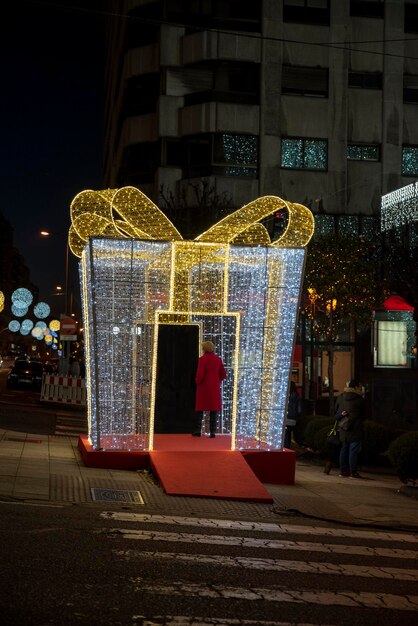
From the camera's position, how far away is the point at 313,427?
19312mm

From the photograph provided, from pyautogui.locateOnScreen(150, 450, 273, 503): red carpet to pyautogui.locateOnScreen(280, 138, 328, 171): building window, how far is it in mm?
29216

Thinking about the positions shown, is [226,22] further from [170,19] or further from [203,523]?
[203,523]

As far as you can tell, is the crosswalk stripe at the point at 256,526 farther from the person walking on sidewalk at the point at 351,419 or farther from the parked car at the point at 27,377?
the parked car at the point at 27,377

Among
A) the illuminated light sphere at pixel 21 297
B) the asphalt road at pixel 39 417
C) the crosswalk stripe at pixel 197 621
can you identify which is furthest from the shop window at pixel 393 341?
the crosswalk stripe at pixel 197 621

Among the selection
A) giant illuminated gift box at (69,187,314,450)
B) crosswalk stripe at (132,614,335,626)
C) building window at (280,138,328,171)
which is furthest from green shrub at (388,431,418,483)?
building window at (280,138,328,171)

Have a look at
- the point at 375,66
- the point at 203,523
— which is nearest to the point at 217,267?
the point at 203,523

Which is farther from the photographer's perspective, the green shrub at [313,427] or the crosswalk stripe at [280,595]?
the green shrub at [313,427]

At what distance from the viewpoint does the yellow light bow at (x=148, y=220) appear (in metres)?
14.2

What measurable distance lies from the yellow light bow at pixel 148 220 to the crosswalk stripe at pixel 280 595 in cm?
771

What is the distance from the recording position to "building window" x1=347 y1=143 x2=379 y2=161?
137 ft

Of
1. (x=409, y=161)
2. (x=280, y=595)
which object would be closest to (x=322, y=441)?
(x=280, y=595)

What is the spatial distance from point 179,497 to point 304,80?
32.5m

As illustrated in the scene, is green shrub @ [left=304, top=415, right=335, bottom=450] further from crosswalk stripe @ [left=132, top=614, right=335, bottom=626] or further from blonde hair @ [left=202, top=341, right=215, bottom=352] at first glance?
crosswalk stripe @ [left=132, top=614, right=335, bottom=626]

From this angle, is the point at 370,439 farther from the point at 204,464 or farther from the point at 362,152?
the point at 362,152
